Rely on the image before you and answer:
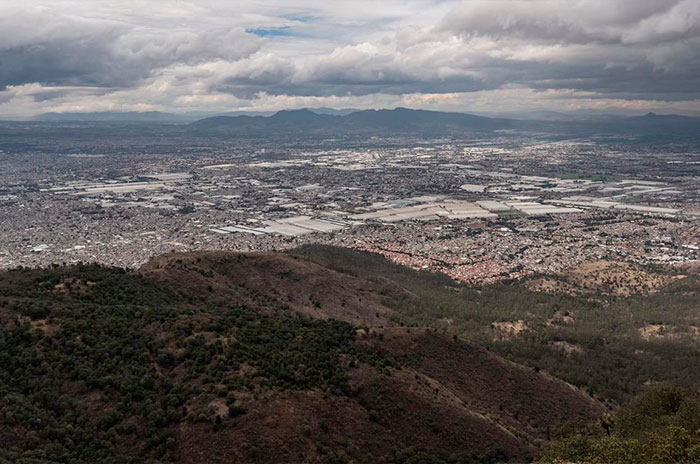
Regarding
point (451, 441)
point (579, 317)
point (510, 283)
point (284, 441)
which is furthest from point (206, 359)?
point (510, 283)

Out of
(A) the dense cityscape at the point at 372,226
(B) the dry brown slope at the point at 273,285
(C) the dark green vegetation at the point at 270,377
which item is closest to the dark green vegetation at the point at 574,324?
(C) the dark green vegetation at the point at 270,377

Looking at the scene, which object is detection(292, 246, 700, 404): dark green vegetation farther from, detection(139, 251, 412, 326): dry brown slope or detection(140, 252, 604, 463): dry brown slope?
detection(140, 252, 604, 463): dry brown slope

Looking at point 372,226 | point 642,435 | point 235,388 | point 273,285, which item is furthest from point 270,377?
point 372,226

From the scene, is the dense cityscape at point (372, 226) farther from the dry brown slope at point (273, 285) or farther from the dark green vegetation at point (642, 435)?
the dark green vegetation at point (642, 435)

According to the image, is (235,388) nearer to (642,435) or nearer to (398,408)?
(398,408)

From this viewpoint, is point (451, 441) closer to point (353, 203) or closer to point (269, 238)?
point (269, 238)

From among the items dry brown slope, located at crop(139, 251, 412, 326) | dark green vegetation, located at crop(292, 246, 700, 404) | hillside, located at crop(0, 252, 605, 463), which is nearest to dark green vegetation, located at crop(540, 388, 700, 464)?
hillside, located at crop(0, 252, 605, 463)

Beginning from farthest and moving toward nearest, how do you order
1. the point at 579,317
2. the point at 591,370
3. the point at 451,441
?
the point at 579,317 < the point at 591,370 < the point at 451,441
